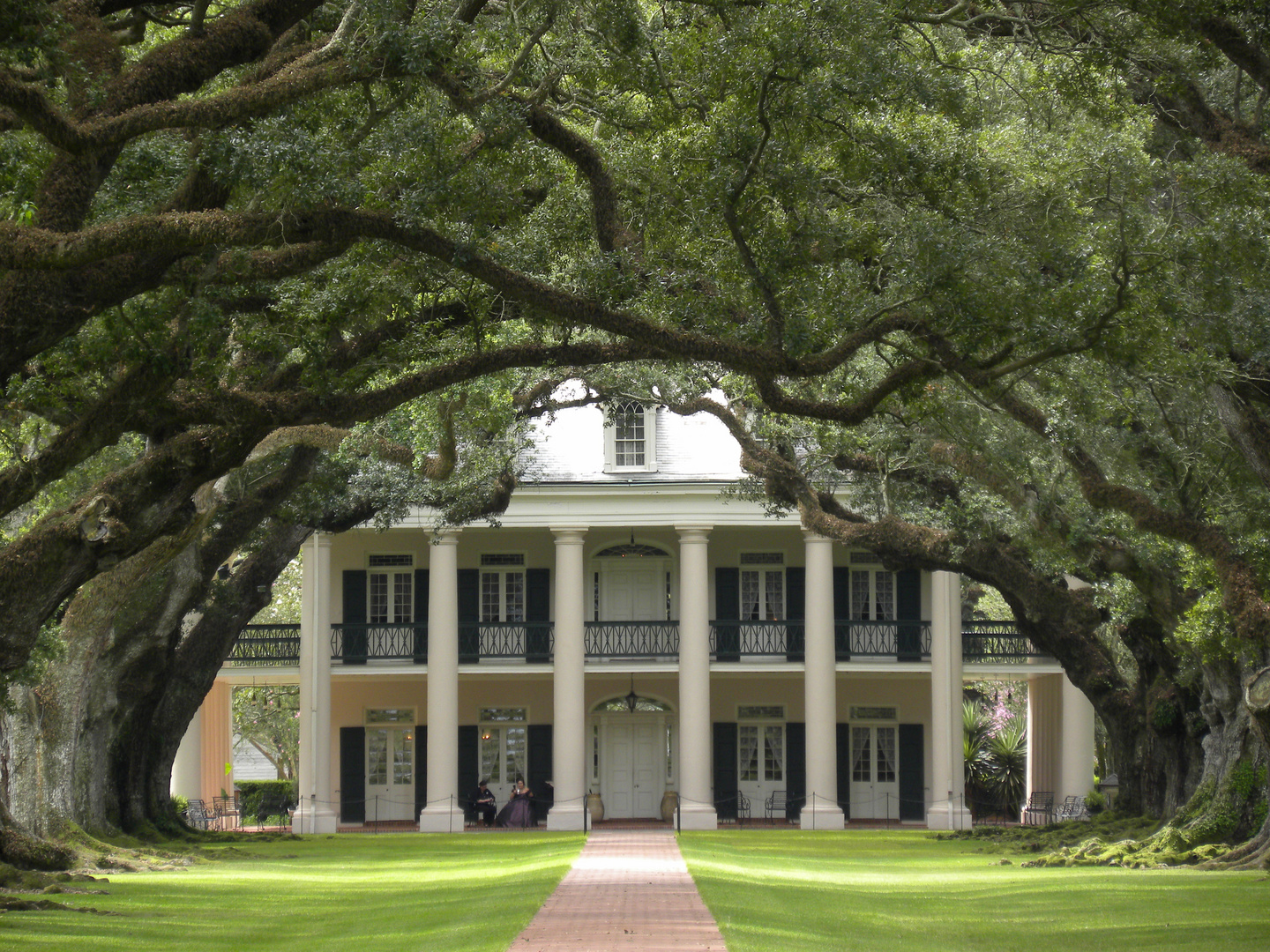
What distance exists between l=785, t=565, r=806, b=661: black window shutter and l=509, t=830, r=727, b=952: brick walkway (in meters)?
9.97

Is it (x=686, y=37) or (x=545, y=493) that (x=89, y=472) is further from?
(x=545, y=493)

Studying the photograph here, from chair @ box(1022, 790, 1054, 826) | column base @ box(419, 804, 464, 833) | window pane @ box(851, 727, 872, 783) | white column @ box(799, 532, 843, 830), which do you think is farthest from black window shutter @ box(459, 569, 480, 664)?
chair @ box(1022, 790, 1054, 826)

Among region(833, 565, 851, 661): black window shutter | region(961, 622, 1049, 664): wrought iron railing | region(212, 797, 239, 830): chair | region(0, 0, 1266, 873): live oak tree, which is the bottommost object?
region(212, 797, 239, 830): chair

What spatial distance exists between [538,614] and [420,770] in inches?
158

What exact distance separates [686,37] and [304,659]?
63.7ft

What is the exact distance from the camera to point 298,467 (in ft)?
52.2

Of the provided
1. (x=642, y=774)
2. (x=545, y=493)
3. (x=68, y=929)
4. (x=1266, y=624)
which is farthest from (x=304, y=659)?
(x=1266, y=624)

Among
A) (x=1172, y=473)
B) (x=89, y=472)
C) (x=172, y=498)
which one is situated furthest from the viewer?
(x=89, y=472)

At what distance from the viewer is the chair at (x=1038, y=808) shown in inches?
1102

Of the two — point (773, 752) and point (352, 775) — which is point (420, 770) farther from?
point (773, 752)

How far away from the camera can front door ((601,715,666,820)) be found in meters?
29.9

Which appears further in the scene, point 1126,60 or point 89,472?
point 89,472

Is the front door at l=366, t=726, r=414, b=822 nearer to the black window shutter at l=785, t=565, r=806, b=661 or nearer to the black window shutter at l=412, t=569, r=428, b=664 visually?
the black window shutter at l=412, t=569, r=428, b=664

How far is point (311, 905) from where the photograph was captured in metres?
13.7
